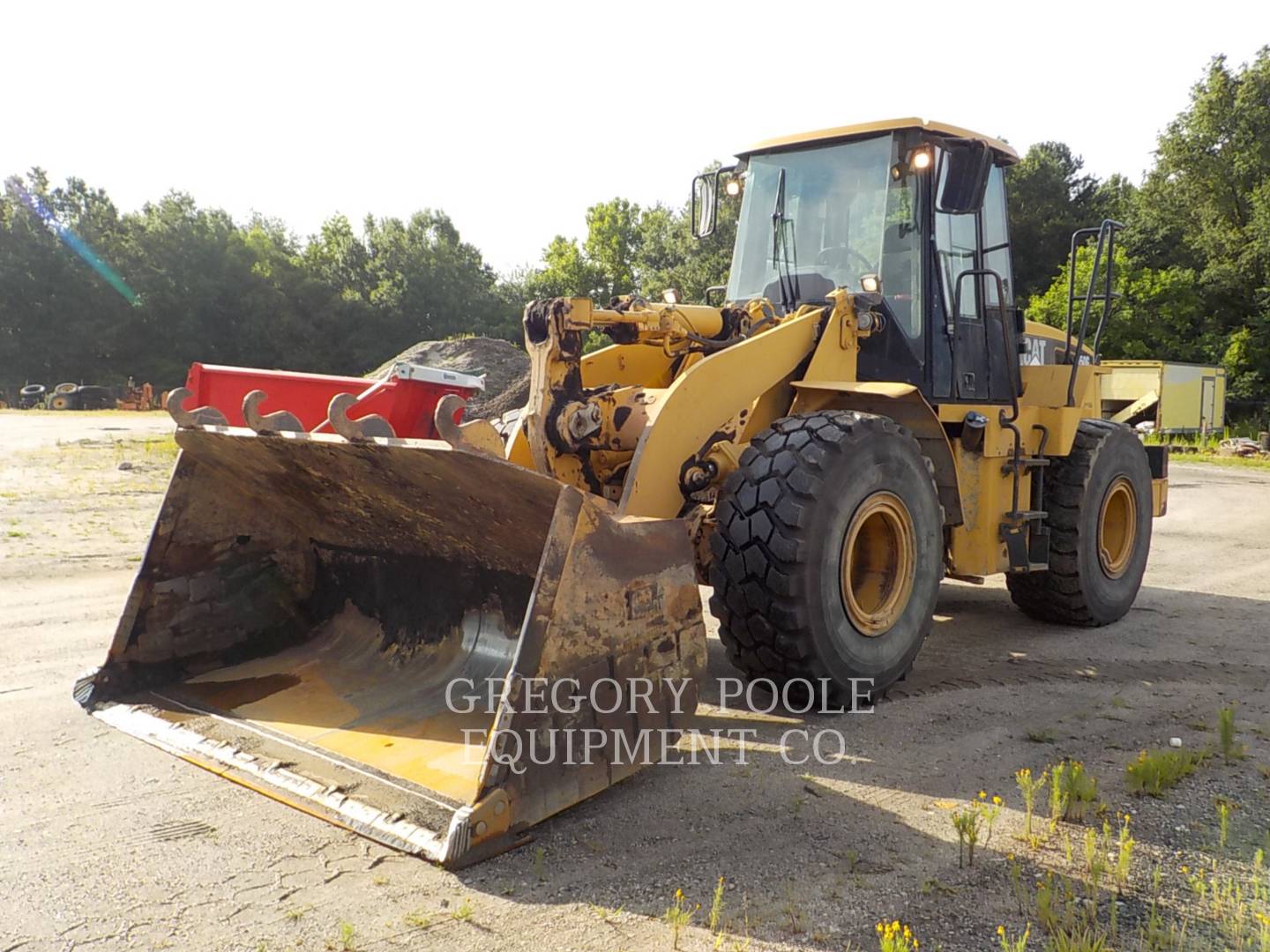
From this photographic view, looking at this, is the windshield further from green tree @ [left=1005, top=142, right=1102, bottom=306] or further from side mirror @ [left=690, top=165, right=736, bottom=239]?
green tree @ [left=1005, top=142, right=1102, bottom=306]

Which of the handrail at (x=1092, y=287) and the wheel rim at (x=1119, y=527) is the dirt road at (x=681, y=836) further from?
the handrail at (x=1092, y=287)

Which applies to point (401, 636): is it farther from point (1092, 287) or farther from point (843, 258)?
point (1092, 287)

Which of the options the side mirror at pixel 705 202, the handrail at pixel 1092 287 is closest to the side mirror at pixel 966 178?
the handrail at pixel 1092 287

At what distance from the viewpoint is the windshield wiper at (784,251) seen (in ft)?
18.0

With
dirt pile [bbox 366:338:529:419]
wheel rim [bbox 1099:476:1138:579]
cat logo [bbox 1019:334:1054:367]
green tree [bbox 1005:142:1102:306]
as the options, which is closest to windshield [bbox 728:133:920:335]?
cat logo [bbox 1019:334:1054:367]

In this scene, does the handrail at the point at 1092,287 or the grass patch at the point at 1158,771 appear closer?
the grass patch at the point at 1158,771

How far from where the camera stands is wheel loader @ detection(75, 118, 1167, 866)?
10.7 ft

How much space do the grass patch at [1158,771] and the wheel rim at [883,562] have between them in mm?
1137

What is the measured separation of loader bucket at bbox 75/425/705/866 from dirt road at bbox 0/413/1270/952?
16 cm

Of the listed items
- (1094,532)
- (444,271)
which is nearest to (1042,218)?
(444,271)

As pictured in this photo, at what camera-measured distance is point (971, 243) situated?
227 inches

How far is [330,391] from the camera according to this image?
789 cm

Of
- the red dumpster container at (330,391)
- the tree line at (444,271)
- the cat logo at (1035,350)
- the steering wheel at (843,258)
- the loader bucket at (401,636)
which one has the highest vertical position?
the tree line at (444,271)

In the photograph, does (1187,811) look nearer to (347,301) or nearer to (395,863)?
(395,863)
